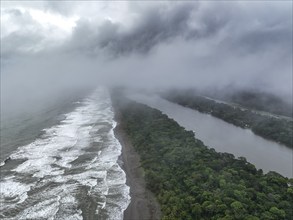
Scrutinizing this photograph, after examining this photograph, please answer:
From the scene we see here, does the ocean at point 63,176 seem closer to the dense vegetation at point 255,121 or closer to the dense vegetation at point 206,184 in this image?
the dense vegetation at point 206,184

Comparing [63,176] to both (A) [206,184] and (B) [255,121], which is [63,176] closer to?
(A) [206,184]

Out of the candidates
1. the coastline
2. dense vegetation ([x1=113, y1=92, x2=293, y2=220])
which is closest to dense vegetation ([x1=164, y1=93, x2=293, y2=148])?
dense vegetation ([x1=113, y1=92, x2=293, y2=220])

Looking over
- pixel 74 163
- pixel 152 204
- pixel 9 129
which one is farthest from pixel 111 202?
pixel 9 129

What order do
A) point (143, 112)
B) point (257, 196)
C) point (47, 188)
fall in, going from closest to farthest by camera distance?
point (257, 196), point (47, 188), point (143, 112)

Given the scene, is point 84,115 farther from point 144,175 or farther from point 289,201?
point 289,201

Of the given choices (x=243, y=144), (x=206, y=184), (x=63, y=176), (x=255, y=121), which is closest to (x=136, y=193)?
(x=206, y=184)

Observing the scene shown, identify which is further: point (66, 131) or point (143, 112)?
point (143, 112)

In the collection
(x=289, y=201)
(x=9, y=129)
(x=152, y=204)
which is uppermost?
(x=289, y=201)

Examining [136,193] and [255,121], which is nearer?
[136,193]
